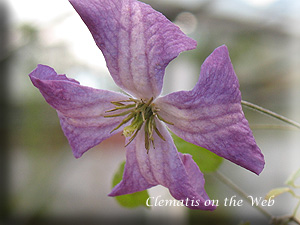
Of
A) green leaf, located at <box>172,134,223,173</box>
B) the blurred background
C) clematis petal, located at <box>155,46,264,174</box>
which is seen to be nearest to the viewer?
clematis petal, located at <box>155,46,264,174</box>

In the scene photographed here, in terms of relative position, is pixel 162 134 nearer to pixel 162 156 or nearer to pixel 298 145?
pixel 162 156

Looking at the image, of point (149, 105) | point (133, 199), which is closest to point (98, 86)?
point (133, 199)

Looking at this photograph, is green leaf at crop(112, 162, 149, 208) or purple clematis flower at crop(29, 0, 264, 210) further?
green leaf at crop(112, 162, 149, 208)

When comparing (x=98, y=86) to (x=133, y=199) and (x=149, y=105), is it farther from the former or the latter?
(x=149, y=105)

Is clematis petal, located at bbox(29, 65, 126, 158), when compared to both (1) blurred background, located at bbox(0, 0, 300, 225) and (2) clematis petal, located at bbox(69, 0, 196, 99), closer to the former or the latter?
(2) clematis petal, located at bbox(69, 0, 196, 99)

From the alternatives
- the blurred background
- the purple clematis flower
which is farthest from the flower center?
the blurred background

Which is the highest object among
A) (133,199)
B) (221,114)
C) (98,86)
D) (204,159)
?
(221,114)

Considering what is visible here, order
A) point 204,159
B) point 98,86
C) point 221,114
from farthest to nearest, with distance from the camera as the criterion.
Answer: point 98,86 < point 204,159 < point 221,114

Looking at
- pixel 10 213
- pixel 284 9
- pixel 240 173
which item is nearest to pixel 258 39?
pixel 284 9
